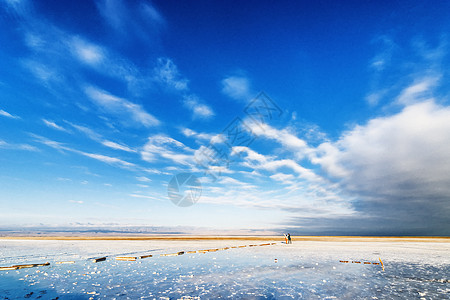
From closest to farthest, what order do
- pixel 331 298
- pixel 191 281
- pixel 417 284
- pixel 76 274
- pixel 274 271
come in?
pixel 331 298 → pixel 417 284 → pixel 191 281 → pixel 76 274 → pixel 274 271

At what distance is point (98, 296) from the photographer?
1109cm

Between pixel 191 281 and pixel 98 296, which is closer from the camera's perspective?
pixel 98 296

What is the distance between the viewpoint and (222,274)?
1655cm

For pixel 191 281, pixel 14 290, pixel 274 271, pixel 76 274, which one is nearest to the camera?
pixel 14 290

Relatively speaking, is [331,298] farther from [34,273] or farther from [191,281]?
[34,273]

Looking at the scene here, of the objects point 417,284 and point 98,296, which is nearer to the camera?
point 98,296

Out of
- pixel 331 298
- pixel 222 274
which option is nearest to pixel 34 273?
pixel 222 274

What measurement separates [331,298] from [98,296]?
10981mm

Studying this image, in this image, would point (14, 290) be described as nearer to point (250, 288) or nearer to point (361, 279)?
point (250, 288)

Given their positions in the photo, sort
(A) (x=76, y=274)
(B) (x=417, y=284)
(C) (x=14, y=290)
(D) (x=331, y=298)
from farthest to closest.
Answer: (A) (x=76, y=274) → (B) (x=417, y=284) → (C) (x=14, y=290) → (D) (x=331, y=298)

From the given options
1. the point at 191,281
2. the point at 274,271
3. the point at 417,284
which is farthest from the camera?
the point at 274,271

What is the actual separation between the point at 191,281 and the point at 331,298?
7901mm

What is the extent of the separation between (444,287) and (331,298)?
7.26m

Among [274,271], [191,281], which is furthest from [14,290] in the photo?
[274,271]
